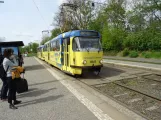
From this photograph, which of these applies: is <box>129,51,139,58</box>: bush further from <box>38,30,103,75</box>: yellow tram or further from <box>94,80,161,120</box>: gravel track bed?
<box>94,80,161,120</box>: gravel track bed

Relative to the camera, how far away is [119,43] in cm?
3778

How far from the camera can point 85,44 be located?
1221 centimetres

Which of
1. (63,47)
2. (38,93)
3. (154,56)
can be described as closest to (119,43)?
(154,56)

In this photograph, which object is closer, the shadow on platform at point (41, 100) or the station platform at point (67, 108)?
the station platform at point (67, 108)

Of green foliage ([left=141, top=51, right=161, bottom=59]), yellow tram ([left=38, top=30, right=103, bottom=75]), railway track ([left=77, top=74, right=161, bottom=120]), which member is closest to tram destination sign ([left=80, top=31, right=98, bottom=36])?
yellow tram ([left=38, top=30, right=103, bottom=75])

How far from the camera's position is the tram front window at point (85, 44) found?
1203 cm

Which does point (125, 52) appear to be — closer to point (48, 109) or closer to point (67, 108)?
point (67, 108)

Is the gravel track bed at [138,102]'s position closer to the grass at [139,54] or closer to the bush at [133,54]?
the grass at [139,54]

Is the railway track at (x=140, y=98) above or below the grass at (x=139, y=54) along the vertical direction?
below

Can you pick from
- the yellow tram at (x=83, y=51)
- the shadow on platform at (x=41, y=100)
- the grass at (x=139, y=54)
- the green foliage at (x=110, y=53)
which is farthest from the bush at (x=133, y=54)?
the shadow on platform at (x=41, y=100)

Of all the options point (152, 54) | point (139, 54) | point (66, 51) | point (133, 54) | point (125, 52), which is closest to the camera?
point (66, 51)

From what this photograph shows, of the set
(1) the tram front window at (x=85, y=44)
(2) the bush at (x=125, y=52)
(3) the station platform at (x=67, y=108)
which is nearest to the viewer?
(3) the station platform at (x=67, y=108)

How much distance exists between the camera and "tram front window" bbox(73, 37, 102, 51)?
12.0 metres

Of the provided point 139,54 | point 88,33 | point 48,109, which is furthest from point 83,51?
point 139,54
